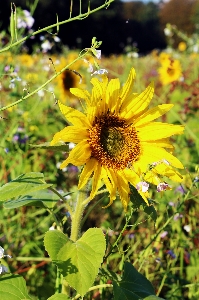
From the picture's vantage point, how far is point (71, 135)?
1308 mm

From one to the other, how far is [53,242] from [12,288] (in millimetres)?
228

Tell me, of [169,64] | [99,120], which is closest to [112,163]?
[99,120]

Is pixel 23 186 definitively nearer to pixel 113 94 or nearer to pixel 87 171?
pixel 87 171

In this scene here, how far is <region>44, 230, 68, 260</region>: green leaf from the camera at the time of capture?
119 centimetres

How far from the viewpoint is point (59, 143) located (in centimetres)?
134

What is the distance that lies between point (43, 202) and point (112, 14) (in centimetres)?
3746

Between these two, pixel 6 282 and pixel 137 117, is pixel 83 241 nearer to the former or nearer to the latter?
pixel 6 282

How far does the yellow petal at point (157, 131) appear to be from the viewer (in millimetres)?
1466

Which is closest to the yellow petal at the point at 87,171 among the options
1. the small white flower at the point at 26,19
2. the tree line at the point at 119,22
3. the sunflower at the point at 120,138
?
the sunflower at the point at 120,138

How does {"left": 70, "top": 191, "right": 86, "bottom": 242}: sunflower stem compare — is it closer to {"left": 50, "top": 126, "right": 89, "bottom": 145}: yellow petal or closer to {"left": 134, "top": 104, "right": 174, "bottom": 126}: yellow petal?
{"left": 50, "top": 126, "right": 89, "bottom": 145}: yellow petal

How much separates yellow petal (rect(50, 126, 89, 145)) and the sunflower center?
51mm

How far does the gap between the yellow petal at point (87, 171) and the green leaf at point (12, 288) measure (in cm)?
35

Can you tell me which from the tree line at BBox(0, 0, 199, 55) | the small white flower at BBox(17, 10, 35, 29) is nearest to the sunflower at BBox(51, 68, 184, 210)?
the small white flower at BBox(17, 10, 35, 29)

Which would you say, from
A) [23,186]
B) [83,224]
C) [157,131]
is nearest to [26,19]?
[83,224]
